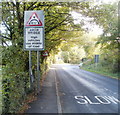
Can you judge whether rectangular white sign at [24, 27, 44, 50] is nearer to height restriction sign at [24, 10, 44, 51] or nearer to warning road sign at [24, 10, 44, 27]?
height restriction sign at [24, 10, 44, 51]

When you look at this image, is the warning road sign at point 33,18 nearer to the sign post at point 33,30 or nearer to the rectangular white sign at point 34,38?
the sign post at point 33,30

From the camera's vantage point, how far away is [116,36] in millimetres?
12359

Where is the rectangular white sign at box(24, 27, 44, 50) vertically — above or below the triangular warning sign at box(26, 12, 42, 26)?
below

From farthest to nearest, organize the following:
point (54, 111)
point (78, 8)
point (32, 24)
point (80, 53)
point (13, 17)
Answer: point (80, 53)
point (78, 8)
point (13, 17)
point (32, 24)
point (54, 111)

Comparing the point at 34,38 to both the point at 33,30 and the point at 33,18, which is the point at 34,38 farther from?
the point at 33,18

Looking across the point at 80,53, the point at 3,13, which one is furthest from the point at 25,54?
the point at 80,53

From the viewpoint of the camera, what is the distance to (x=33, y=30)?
603 centimetres

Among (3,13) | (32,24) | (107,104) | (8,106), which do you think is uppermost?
(3,13)

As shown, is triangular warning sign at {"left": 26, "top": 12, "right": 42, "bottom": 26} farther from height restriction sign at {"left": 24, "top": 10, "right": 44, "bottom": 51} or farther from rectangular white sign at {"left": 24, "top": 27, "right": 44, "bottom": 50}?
rectangular white sign at {"left": 24, "top": 27, "right": 44, "bottom": 50}

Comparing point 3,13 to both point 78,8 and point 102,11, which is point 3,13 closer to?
point 78,8

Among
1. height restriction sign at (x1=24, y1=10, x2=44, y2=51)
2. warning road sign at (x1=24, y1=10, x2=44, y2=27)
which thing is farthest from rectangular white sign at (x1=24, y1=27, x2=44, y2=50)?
warning road sign at (x1=24, y1=10, x2=44, y2=27)

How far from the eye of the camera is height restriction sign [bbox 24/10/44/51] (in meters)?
5.85

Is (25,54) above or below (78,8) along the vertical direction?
below

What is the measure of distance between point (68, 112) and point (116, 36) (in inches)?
383
